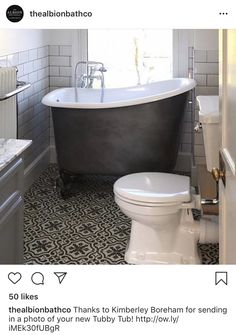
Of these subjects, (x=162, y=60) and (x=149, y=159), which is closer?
(x=149, y=159)

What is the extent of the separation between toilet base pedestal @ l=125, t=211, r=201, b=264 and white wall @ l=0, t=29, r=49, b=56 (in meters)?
1.11

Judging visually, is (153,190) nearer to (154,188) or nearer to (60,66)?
(154,188)

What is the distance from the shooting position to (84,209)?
8.67 feet

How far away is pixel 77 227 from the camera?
2.39m

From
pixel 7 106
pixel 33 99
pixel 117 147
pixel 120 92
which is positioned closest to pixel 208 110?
pixel 7 106

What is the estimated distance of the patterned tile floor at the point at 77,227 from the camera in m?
2.04

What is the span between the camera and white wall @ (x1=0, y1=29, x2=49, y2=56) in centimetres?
247

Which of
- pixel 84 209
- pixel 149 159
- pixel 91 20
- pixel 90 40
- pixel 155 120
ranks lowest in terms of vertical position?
pixel 84 209

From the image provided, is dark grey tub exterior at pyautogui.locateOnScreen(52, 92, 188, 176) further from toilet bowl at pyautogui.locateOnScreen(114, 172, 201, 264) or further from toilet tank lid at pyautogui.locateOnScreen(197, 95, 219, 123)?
toilet bowl at pyautogui.locateOnScreen(114, 172, 201, 264)

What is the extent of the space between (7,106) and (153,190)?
31.3 inches
